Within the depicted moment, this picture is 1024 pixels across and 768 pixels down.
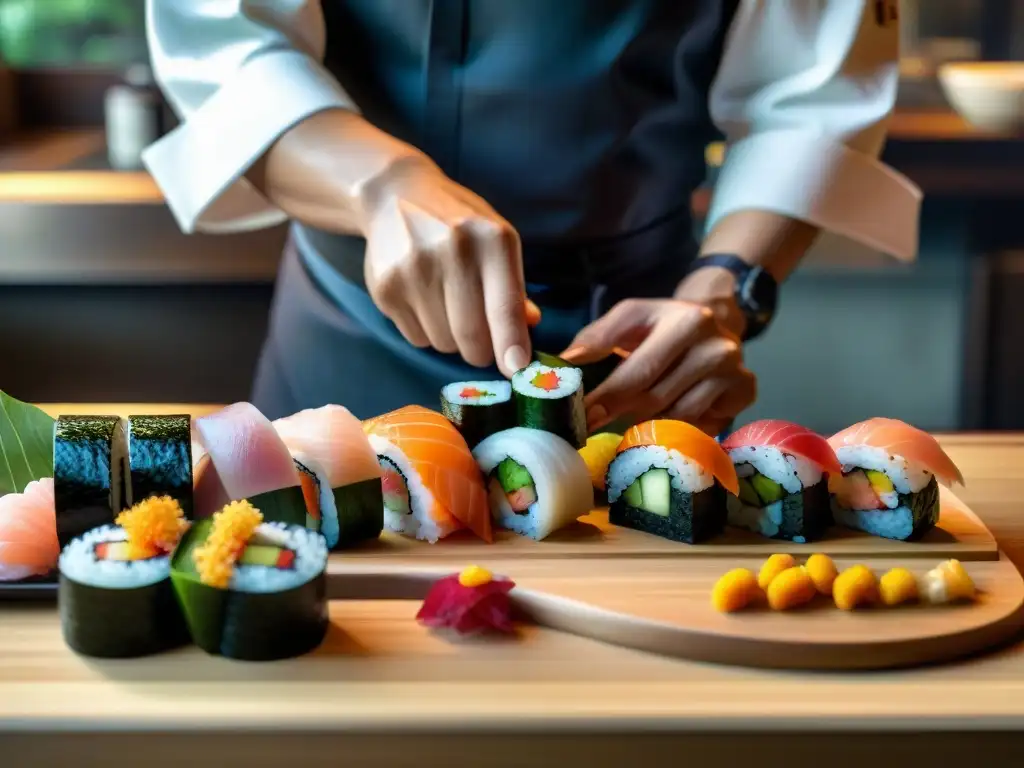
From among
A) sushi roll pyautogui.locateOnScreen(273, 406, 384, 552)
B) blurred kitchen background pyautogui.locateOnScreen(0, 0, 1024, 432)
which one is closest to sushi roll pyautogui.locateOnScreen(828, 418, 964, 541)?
sushi roll pyautogui.locateOnScreen(273, 406, 384, 552)

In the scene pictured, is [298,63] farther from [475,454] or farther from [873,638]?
[873,638]

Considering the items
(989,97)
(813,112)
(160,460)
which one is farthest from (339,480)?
(989,97)

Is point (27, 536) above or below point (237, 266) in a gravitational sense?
below

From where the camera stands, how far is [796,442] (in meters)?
1.29

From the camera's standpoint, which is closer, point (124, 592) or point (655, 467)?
point (124, 592)

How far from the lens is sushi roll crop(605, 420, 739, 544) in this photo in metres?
1.27

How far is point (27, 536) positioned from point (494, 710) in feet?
1.60

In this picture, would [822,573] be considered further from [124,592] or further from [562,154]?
[562,154]

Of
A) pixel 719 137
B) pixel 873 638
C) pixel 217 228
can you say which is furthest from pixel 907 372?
pixel 873 638

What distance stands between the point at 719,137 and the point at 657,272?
260mm

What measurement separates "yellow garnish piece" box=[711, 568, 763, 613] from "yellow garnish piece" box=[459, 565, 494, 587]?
0.65 ft

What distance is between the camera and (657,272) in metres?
1.86

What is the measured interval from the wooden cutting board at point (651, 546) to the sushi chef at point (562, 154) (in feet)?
0.73

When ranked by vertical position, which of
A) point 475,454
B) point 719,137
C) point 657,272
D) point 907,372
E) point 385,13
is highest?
point 385,13
